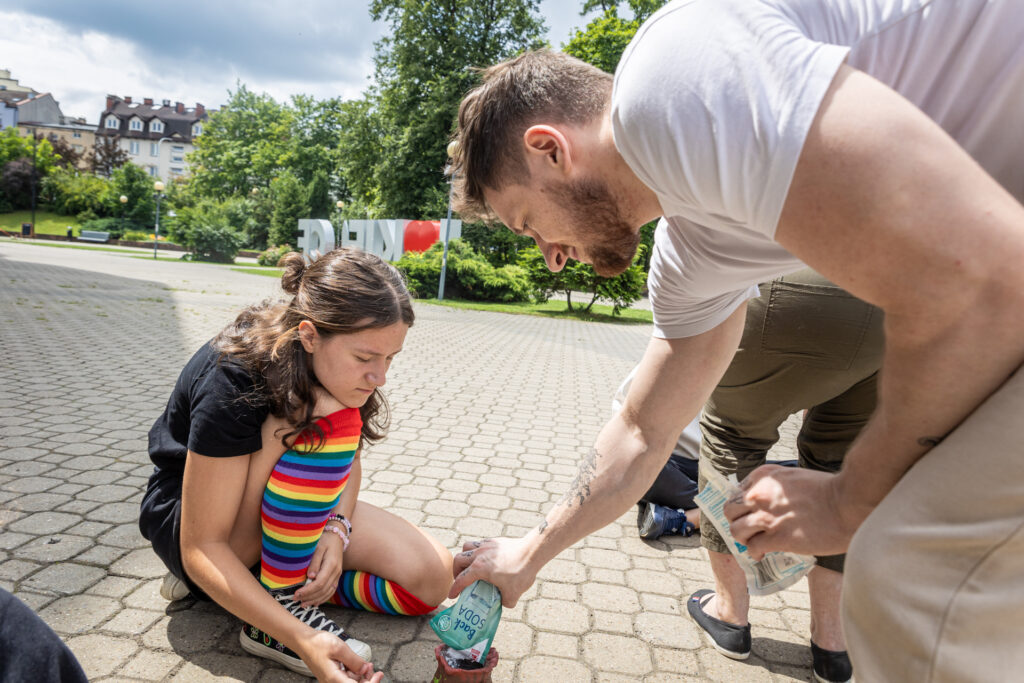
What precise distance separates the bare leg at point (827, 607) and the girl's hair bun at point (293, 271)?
1927 mm

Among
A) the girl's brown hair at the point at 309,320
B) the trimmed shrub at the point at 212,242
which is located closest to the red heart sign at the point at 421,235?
the trimmed shrub at the point at 212,242

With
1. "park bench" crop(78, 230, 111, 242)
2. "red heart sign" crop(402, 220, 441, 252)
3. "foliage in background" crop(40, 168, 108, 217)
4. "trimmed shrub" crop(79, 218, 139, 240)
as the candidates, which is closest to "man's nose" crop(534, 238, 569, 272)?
"red heart sign" crop(402, 220, 441, 252)

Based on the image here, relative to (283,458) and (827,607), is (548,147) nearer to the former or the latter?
(283,458)

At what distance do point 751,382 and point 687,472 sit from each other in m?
1.15

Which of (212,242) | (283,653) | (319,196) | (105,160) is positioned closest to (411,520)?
(283,653)

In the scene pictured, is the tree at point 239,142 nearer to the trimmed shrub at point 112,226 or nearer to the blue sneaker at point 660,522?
the trimmed shrub at point 112,226

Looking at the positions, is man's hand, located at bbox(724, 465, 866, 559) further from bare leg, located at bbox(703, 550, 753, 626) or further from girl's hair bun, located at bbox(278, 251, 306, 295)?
girl's hair bun, located at bbox(278, 251, 306, 295)

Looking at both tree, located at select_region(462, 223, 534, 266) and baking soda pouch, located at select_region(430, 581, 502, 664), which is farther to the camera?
tree, located at select_region(462, 223, 534, 266)

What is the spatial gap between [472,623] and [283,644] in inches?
24.2

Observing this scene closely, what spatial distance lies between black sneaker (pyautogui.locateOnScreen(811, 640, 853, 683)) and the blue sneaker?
104 cm

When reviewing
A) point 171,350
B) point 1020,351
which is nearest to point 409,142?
point 171,350

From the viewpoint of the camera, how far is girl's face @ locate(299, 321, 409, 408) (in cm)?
208

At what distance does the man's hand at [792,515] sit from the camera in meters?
1.12

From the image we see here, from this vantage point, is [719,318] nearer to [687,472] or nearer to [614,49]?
[687,472]
